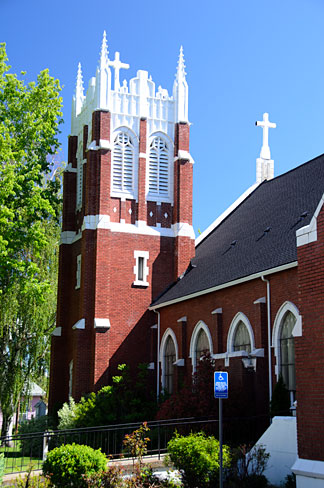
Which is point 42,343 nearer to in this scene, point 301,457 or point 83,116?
point 83,116

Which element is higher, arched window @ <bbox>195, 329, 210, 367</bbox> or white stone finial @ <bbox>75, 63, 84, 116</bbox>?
white stone finial @ <bbox>75, 63, 84, 116</bbox>

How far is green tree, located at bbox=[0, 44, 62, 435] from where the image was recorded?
24.6 m

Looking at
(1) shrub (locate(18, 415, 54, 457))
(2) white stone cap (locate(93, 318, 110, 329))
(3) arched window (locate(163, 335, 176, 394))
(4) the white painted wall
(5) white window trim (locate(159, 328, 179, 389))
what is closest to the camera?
(4) the white painted wall

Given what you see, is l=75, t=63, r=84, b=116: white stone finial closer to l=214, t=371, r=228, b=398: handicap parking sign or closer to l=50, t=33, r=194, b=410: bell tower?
l=50, t=33, r=194, b=410: bell tower

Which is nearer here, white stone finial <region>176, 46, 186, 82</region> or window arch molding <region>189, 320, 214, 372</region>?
window arch molding <region>189, 320, 214, 372</region>

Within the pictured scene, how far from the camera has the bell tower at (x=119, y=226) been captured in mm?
26734

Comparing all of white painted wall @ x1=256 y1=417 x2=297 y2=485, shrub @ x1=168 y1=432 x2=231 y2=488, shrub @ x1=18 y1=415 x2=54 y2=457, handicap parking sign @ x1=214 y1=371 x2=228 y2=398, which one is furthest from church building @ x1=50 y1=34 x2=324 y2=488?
handicap parking sign @ x1=214 y1=371 x2=228 y2=398

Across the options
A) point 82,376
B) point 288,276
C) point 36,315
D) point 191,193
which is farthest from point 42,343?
point 288,276

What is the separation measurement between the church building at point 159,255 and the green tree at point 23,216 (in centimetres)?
193

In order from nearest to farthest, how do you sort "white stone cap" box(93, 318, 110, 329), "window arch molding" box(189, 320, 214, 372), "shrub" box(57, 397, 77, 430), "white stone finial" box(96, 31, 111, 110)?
"window arch molding" box(189, 320, 214, 372) < "shrub" box(57, 397, 77, 430) < "white stone cap" box(93, 318, 110, 329) < "white stone finial" box(96, 31, 111, 110)

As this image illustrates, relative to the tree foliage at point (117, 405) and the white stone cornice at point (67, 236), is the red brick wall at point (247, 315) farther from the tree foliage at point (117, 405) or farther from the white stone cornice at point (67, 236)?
the white stone cornice at point (67, 236)

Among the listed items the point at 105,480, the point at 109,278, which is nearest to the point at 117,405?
the point at 109,278

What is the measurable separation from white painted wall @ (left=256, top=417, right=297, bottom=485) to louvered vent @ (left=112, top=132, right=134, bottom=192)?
1576 centimetres

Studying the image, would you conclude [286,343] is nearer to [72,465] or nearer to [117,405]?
[72,465]
